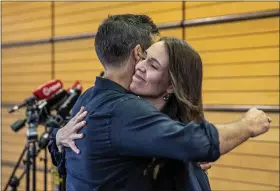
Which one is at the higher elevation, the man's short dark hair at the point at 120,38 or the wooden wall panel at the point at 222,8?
the wooden wall panel at the point at 222,8

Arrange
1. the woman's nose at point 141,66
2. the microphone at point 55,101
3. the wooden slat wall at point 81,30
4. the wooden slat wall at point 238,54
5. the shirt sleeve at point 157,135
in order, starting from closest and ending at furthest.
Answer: the shirt sleeve at point 157,135
the woman's nose at point 141,66
the wooden slat wall at point 238,54
the microphone at point 55,101
the wooden slat wall at point 81,30

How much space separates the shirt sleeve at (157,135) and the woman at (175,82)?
0.15 meters

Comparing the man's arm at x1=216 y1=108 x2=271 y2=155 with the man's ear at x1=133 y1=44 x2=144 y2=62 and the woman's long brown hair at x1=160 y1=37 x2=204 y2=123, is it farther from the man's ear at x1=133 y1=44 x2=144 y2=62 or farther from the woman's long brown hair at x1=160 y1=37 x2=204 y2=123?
the man's ear at x1=133 y1=44 x2=144 y2=62

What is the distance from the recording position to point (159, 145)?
118cm

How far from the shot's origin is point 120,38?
152 centimetres

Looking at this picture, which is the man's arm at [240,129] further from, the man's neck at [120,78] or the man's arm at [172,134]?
the man's neck at [120,78]

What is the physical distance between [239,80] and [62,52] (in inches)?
94.5

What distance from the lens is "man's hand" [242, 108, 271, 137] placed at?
1.23 metres

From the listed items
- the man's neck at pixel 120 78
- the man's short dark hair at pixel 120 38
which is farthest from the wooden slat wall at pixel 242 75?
the man's neck at pixel 120 78

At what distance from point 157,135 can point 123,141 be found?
0.43ft

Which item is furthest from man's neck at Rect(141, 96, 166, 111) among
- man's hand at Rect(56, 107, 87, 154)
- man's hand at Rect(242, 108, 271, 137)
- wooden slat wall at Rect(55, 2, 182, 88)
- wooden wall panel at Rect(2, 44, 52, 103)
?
wooden wall panel at Rect(2, 44, 52, 103)

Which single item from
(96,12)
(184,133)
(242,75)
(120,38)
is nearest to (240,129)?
(184,133)

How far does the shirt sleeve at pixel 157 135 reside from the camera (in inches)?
45.4

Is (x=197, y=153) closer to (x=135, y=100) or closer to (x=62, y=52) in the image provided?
(x=135, y=100)
